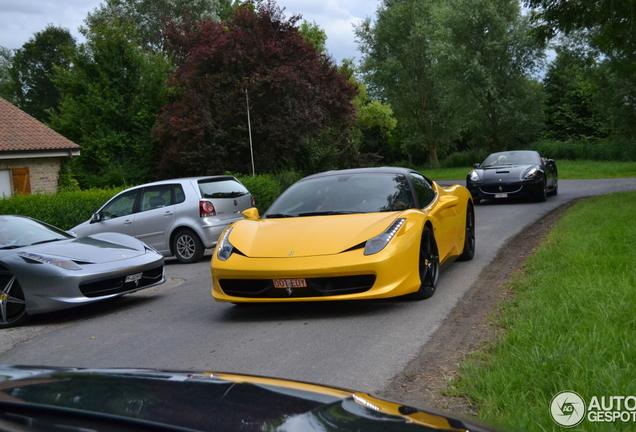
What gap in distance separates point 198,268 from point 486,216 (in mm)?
7052

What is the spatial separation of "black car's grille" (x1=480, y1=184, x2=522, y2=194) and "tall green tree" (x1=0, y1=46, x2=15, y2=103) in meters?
53.4

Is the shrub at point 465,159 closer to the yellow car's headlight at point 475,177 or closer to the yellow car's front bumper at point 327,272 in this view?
the yellow car's headlight at point 475,177

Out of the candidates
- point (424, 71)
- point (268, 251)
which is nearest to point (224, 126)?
point (268, 251)

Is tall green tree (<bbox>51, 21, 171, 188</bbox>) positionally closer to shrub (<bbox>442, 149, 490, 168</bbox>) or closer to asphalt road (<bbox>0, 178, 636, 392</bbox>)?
asphalt road (<bbox>0, 178, 636, 392</bbox>)

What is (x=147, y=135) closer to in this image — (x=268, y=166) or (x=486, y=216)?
(x=268, y=166)

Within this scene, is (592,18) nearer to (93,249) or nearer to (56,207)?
(93,249)

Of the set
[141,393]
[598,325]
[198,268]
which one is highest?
[141,393]

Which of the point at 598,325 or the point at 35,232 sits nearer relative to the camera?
the point at 598,325

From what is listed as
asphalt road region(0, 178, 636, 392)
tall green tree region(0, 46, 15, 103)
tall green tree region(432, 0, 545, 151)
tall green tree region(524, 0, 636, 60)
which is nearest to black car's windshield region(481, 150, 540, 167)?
tall green tree region(524, 0, 636, 60)

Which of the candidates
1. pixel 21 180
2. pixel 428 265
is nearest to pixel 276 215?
pixel 428 265

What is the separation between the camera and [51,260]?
7684 mm

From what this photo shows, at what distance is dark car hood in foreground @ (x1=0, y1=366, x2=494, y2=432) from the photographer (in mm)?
1657

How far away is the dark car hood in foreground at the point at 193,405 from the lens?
5.44 feet

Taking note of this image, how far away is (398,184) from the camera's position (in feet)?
25.5
